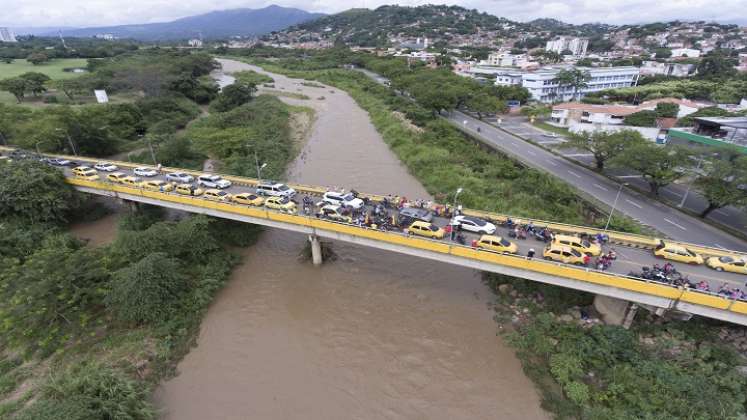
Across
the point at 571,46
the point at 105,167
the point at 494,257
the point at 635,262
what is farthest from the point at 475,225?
the point at 571,46

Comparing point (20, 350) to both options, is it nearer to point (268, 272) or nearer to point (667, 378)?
point (268, 272)

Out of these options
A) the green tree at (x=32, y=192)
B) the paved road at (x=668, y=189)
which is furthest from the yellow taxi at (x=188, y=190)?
the paved road at (x=668, y=189)

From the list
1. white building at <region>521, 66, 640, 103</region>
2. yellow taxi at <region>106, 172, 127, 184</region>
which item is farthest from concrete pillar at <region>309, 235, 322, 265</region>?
white building at <region>521, 66, 640, 103</region>

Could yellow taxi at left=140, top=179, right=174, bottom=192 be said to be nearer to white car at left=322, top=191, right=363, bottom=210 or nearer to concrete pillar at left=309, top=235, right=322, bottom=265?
concrete pillar at left=309, top=235, right=322, bottom=265

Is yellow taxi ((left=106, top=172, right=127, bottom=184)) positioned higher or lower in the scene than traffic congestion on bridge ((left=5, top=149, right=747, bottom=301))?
lower

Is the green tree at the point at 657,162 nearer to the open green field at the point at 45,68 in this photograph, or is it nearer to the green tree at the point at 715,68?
the green tree at the point at 715,68

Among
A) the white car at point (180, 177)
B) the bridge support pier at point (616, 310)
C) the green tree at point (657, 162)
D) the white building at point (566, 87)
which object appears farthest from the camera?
the white building at point (566, 87)
